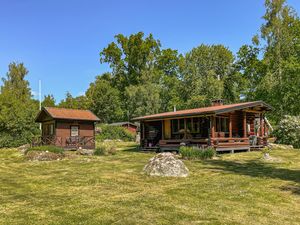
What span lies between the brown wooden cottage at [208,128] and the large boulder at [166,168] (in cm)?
955

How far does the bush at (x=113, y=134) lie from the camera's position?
44.0m

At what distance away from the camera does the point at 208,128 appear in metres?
21.8

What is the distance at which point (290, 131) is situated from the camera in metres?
28.4

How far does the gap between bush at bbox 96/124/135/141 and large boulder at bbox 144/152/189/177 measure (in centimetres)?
3150

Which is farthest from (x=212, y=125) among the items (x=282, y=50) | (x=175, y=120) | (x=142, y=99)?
(x=142, y=99)

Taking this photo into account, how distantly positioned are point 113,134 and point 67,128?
53.7ft

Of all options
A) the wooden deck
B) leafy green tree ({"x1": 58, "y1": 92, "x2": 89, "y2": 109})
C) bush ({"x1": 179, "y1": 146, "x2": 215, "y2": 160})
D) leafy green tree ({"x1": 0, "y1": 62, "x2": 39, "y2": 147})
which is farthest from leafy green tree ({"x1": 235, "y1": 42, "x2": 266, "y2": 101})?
leafy green tree ({"x1": 58, "y1": 92, "x2": 89, "y2": 109})

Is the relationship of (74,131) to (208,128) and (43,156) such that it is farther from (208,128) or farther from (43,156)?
(208,128)

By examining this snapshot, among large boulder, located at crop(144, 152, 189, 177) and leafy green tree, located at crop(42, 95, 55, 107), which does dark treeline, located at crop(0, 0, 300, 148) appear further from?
large boulder, located at crop(144, 152, 189, 177)

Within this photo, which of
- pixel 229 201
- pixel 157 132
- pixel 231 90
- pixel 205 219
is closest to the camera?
pixel 205 219

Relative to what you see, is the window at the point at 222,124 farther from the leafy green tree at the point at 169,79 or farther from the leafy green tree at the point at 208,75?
the leafy green tree at the point at 169,79

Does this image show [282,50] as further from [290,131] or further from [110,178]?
[110,178]

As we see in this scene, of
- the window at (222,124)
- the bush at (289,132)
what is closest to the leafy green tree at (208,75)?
the bush at (289,132)

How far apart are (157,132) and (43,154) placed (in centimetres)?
1125
